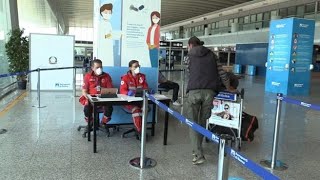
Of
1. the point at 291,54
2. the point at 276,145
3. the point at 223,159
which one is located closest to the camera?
the point at 223,159

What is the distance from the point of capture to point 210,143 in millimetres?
4699

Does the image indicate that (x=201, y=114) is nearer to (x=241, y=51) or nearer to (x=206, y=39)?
(x=241, y=51)

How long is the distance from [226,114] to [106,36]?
223 centimetres

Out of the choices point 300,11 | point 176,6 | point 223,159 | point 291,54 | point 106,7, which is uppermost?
point 176,6

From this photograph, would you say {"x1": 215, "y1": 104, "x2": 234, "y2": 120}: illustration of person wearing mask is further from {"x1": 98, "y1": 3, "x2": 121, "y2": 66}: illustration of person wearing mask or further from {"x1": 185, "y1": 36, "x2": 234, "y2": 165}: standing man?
{"x1": 98, "y1": 3, "x2": 121, "y2": 66}: illustration of person wearing mask

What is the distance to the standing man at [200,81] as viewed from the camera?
3693mm

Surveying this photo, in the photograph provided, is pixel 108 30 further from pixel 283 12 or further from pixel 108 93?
pixel 283 12

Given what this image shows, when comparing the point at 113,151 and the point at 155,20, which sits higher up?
the point at 155,20

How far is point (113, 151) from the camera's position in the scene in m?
4.18

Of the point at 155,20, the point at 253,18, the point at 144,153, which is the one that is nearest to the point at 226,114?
the point at 144,153

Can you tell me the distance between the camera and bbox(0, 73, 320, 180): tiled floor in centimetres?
345

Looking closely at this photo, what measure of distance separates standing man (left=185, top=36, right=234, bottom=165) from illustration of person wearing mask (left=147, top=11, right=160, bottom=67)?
1637mm

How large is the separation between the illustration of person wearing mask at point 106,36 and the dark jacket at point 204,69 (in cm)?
184

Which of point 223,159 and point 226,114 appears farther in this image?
point 226,114
